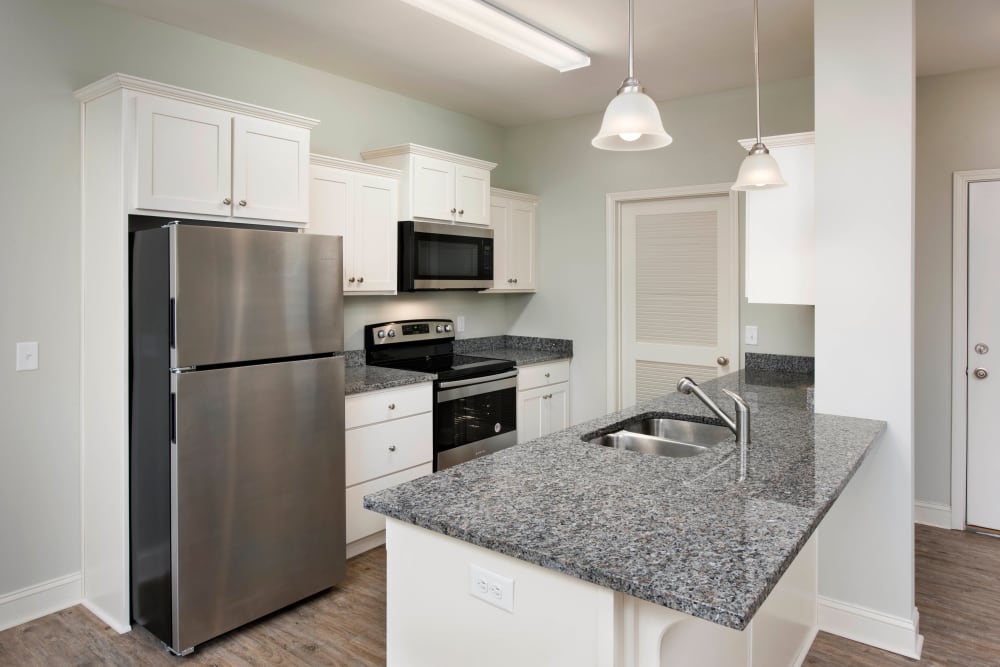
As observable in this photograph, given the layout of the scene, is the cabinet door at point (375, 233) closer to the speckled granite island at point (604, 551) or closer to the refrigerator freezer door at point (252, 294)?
the refrigerator freezer door at point (252, 294)

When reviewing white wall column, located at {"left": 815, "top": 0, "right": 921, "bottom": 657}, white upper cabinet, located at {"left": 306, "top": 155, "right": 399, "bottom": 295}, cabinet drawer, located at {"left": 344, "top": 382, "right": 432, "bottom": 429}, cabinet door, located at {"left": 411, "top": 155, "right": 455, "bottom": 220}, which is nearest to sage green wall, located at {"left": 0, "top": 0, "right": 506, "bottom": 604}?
white upper cabinet, located at {"left": 306, "top": 155, "right": 399, "bottom": 295}

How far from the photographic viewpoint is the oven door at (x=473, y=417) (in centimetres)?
Result: 366

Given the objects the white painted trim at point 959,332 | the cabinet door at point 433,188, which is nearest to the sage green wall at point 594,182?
the white painted trim at point 959,332

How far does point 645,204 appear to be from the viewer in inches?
175

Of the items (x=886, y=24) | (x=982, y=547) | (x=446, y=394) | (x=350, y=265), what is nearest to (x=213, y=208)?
(x=350, y=265)

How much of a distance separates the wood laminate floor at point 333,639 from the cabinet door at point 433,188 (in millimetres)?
2106

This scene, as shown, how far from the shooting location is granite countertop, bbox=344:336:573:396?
328 cm

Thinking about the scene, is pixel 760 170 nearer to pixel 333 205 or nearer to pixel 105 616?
pixel 333 205

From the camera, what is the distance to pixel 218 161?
267 cm

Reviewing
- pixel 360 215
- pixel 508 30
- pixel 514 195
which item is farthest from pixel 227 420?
pixel 514 195

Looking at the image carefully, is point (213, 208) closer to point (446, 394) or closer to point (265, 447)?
point (265, 447)

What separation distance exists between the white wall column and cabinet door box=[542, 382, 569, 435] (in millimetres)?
2255

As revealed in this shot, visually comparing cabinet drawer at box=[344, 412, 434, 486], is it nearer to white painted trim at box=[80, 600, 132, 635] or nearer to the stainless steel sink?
white painted trim at box=[80, 600, 132, 635]

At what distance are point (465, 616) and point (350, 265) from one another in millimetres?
2431
